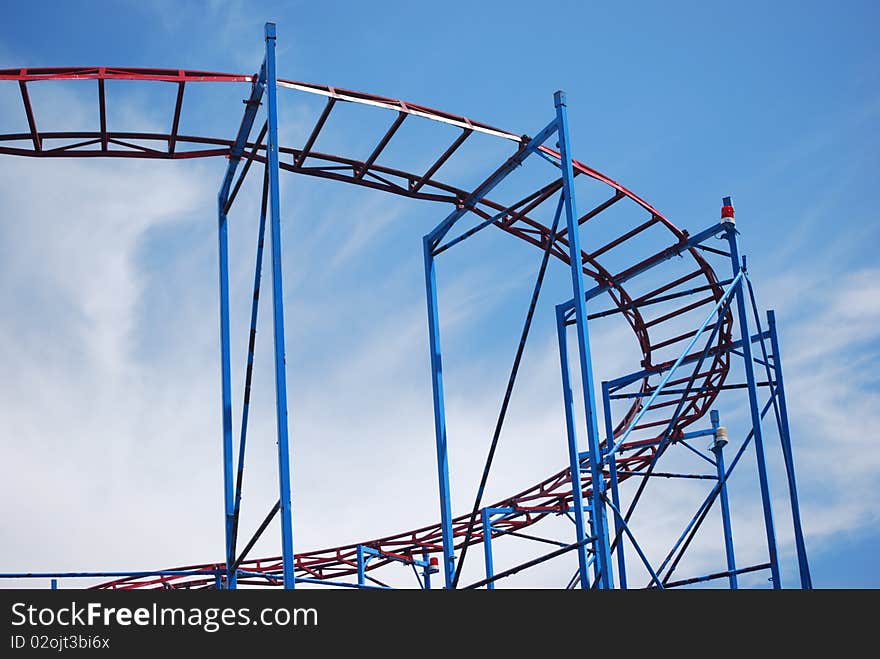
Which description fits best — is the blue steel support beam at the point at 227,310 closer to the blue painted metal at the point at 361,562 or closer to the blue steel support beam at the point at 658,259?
the blue steel support beam at the point at 658,259

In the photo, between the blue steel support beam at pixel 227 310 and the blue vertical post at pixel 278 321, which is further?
the blue steel support beam at pixel 227 310

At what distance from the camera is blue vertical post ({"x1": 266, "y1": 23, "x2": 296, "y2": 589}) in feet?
33.4

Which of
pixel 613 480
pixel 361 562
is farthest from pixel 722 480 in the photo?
pixel 361 562

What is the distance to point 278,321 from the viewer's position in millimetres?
10836

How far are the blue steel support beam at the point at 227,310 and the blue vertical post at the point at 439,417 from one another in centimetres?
289

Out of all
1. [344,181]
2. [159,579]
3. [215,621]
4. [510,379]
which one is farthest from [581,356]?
[159,579]

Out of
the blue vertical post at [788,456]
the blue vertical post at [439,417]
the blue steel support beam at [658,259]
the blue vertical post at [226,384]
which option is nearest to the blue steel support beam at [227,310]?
the blue vertical post at [226,384]

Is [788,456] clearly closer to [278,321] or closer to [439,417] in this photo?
[439,417]

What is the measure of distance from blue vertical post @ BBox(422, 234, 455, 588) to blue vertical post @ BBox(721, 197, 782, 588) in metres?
3.98

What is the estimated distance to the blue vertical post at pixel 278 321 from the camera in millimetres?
10195

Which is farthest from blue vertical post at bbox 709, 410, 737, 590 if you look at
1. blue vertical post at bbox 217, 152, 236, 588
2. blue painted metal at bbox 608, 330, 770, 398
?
blue vertical post at bbox 217, 152, 236, 588

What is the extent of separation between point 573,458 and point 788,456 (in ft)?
12.8

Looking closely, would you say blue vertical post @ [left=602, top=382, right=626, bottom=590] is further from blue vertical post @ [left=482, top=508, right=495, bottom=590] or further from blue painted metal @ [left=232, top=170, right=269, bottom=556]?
blue painted metal @ [left=232, top=170, right=269, bottom=556]

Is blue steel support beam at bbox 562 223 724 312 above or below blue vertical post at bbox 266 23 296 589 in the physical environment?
above
